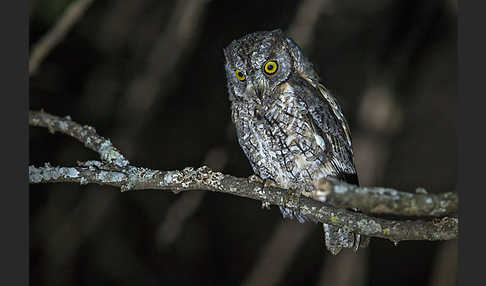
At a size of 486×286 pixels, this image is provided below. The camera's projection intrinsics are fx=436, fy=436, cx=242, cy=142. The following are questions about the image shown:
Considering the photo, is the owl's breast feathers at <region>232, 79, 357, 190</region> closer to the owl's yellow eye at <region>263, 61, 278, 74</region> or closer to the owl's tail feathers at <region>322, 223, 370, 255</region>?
the owl's yellow eye at <region>263, 61, 278, 74</region>

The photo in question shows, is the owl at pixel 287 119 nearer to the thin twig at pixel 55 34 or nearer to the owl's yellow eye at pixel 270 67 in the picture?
the owl's yellow eye at pixel 270 67

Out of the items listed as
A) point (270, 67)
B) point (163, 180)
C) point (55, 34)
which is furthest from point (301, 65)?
point (55, 34)

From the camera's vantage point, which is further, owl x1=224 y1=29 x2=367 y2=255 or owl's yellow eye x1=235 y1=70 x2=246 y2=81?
owl's yellow eye x1=235 y1=70 x2=246 y2=81

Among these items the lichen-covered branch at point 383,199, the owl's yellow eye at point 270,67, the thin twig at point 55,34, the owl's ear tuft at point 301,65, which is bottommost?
the lichen-covered branch at point 383,199

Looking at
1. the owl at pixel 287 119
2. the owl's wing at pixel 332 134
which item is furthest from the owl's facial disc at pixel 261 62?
the owl's wing at pixel 332 134

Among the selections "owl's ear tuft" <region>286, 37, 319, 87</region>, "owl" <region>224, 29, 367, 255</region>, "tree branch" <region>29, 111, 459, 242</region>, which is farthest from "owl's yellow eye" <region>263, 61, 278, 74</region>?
"tree branch" <region>29, 111, 459, 242</region>

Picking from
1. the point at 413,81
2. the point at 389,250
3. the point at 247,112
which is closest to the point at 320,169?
the point at 247,112
